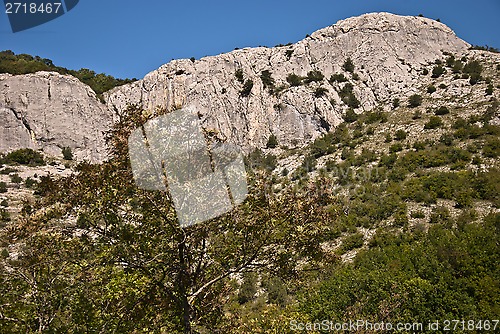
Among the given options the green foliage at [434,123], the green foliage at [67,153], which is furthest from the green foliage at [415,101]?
the green foliage at [67,153]

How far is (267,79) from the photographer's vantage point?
149 ft

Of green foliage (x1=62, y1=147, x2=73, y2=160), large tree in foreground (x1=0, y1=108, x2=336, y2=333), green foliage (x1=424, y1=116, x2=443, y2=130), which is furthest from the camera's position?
green foliage (x1=62, y1=147, x2=73, y2=160)

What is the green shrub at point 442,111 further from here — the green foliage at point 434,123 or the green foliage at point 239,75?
the green foliage at point 239,75

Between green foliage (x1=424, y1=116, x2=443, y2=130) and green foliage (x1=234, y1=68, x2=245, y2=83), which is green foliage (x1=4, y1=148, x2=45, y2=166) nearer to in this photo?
green foliage (x1=234, y1=68, x2=245, y2=83)

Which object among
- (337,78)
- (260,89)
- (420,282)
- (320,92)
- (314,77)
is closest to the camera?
(420,282)

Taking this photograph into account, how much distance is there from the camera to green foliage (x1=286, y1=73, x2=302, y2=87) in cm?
4394

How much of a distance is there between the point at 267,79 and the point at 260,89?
1951 millimetres

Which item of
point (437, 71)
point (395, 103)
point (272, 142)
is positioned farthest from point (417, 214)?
point (437, 71)

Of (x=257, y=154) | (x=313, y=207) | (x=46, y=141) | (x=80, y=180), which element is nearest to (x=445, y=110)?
(x=257, y=154)

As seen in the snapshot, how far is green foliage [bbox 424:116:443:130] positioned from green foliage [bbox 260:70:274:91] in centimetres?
1924

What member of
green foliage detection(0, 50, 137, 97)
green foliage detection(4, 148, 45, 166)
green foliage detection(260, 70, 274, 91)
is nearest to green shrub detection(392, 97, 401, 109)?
green foliage detection(260, 70, 274, 91)

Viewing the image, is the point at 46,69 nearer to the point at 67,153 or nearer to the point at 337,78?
the point at 67,153

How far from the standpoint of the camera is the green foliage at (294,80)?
43.9 m

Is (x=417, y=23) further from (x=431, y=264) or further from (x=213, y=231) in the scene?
(x=213, y=231)
